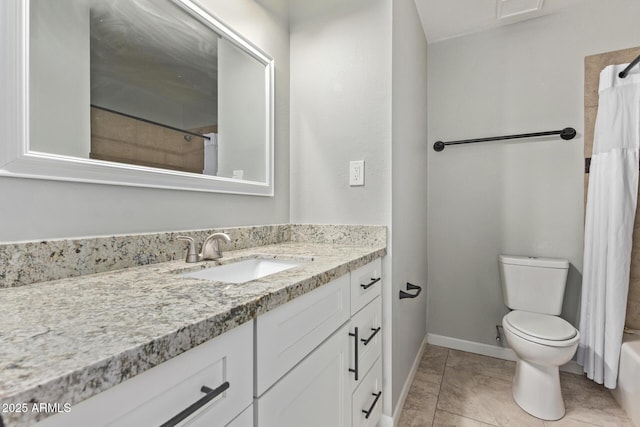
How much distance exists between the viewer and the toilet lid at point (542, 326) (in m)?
1.50

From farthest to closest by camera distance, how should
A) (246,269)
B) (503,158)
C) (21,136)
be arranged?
(503,158), (246,269), (21,136)

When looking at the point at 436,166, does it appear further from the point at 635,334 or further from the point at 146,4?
the point at 146,4

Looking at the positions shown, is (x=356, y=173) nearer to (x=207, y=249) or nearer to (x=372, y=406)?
(x=207, y=249)

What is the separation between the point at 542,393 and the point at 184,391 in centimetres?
187

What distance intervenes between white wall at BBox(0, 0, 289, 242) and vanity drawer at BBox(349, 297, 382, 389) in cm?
69

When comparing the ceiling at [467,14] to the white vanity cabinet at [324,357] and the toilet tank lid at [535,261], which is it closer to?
the toilet tank lid at [535,261]

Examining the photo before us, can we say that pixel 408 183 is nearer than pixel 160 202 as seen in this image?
No

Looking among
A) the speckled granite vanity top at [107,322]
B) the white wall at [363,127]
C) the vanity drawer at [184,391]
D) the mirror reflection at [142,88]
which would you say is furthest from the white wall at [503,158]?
the vanity drawer at [184,391]

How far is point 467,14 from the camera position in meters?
2.01

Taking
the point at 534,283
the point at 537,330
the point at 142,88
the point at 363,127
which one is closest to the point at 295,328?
the point at 142,88

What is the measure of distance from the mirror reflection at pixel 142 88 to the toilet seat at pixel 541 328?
5.30 ft

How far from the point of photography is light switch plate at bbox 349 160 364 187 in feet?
4.94

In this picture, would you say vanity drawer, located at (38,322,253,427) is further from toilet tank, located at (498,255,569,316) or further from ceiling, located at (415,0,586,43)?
ceiling, located at (415,0,586,43)

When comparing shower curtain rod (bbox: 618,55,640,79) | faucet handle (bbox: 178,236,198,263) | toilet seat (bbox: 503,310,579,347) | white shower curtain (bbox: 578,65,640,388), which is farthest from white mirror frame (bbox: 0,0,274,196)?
shower curtain rod (bbox: 618,55,640,79)
